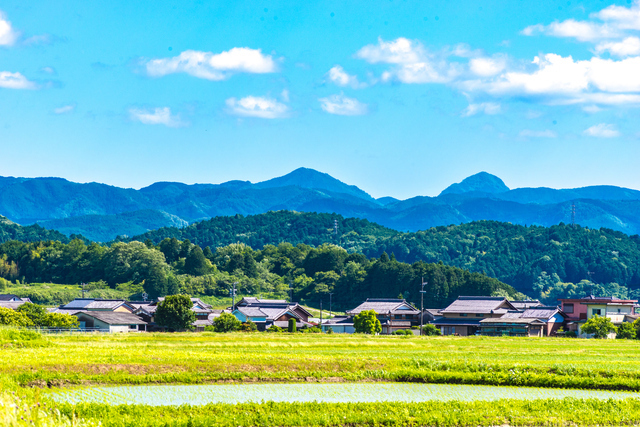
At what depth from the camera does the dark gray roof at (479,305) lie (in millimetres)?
83438

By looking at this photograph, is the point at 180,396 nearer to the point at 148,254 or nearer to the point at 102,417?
the point at 102,417

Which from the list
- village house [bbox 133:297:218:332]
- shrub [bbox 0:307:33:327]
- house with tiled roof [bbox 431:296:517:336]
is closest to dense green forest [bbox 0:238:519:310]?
village house [bbox 133:297:218:332]

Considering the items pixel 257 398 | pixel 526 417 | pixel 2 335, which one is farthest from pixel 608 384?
pixel 2 335

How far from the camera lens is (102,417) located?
1670 cm

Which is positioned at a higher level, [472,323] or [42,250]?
[42,250]

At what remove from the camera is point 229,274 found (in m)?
133

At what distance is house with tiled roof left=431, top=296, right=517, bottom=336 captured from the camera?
79.9m

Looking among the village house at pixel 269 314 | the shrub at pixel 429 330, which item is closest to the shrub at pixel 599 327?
the shrub at pixel 429 330

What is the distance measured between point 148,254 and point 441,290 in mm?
51493

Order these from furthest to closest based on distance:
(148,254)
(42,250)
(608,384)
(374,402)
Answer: (42,250), (148,254), (608,384), (374,402)

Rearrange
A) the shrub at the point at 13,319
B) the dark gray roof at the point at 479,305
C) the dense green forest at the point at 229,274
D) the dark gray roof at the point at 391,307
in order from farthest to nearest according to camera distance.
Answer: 1. the dense green forest at the point at 229,274
2. the dark gray roof at the point at 391,307
3. the dark gray roof at the point at 479,305
4. the shrub at the point at 13,319

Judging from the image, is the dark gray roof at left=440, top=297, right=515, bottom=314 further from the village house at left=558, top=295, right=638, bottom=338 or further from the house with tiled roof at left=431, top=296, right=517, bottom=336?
the village house at left=558, top=295, right=638, bottom=338

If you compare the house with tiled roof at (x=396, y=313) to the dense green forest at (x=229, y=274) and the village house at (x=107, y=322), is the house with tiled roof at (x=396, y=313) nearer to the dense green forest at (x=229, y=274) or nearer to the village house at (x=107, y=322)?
the village house at (x=107, y=322)

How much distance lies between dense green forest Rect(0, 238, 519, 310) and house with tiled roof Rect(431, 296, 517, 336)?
28.9 metres
